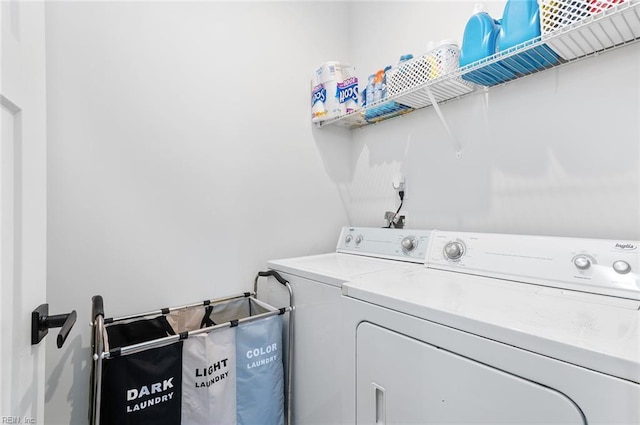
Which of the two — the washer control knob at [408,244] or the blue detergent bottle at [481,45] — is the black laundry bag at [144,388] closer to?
Answer: the washer control knob at [408,244]

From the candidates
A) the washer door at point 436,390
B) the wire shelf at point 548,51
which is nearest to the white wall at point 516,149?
the wire shelf at point 548,51

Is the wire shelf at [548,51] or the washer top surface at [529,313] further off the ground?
the wire shelf at [548,51]

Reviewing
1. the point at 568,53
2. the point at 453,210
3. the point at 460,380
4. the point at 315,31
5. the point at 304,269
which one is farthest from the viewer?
the point at 315,31

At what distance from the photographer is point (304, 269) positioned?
138 centimetres

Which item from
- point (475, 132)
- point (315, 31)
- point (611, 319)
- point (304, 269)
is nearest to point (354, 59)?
point (315, 31)

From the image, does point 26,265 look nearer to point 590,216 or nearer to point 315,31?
point 590,216

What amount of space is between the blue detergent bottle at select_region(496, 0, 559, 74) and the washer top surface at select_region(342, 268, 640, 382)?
86 centimetres

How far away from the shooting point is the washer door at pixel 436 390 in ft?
2.14

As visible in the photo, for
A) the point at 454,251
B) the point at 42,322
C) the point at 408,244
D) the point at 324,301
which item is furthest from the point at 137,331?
the point at 454,251

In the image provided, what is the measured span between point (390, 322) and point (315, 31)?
191 cm

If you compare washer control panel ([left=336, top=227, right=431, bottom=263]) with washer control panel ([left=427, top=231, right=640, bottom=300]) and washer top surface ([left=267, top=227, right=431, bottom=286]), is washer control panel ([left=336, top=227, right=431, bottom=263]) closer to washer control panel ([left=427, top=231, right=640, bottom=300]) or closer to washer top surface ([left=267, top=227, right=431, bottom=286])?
washer top surface ([left=267, top=227, right=431, bottom=286])

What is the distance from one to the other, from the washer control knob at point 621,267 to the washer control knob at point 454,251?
1.52 feet

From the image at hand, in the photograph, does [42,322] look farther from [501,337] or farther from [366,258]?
[366,258]

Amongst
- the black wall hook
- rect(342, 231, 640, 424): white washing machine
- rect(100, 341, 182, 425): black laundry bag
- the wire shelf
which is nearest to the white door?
the black wall hook
